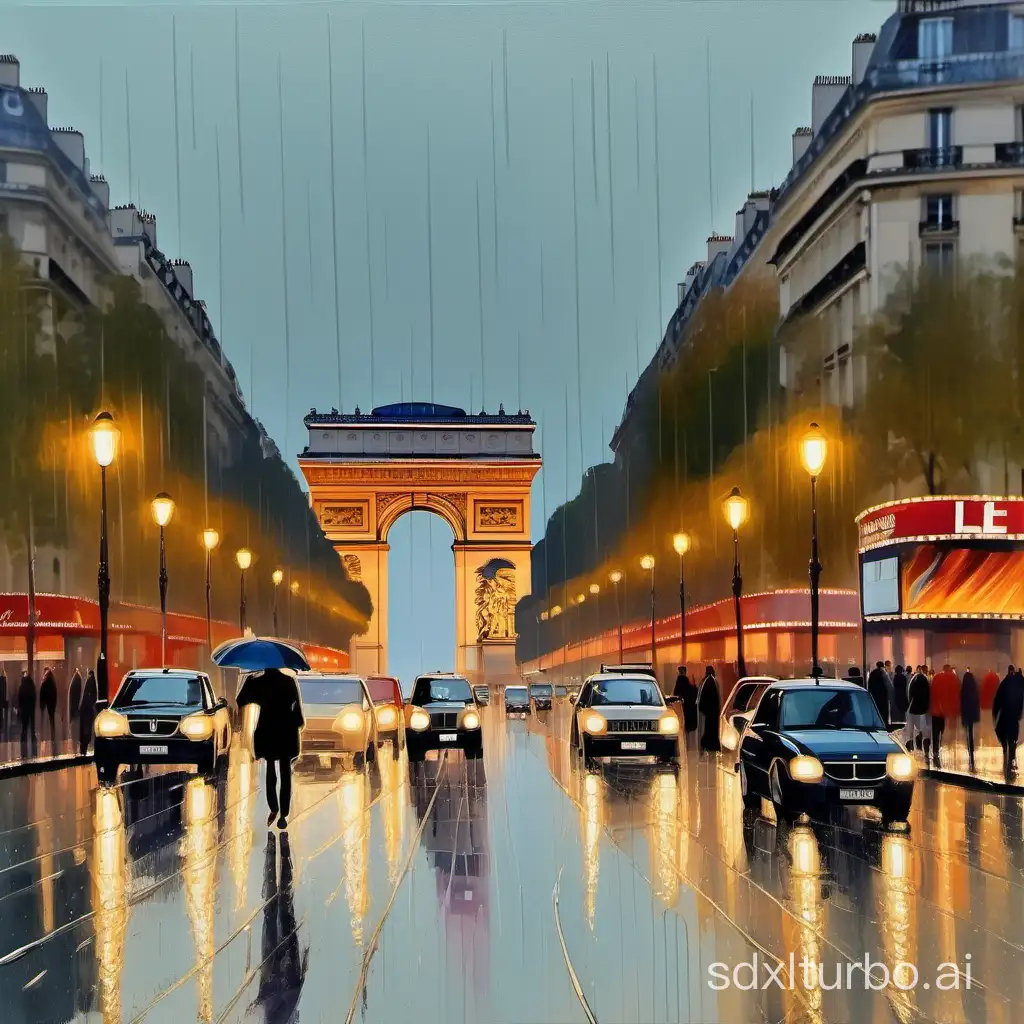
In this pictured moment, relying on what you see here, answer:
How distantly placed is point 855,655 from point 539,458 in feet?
242

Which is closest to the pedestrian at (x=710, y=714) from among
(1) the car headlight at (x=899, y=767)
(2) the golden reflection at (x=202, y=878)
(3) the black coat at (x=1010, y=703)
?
(3) the black coat at (x=1010, y=703)

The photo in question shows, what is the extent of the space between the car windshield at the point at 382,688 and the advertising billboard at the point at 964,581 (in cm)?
1385

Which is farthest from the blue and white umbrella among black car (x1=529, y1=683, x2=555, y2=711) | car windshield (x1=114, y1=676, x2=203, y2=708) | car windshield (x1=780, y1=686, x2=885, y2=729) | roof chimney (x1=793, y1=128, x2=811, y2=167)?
black car (x1=529, y1=683, x2=555, y2=711)

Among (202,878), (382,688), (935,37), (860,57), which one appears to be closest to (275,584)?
(382,688)

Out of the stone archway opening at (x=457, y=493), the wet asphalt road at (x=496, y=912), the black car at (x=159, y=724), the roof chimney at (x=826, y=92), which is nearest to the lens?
the wet asphalt road at (x=496, y=912)

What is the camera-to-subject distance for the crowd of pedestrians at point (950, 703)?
27031 millimetres

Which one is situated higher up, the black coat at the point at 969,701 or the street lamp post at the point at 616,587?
the street lamp post at the point at 616,587

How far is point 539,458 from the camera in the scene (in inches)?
4796

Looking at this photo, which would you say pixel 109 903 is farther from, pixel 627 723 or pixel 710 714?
pixel 710 714

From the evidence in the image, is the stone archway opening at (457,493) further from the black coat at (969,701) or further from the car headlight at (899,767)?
the car headlight at (899,767)

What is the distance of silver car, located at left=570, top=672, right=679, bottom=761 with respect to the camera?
28.6 metres

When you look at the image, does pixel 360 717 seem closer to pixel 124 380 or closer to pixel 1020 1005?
pixel 124 380

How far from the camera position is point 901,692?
115ft

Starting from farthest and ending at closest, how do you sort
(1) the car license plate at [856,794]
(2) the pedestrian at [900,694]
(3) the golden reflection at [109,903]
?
(2) the pedestrian at [900,694]
(1) the car license plate at [856,794]
(3) the golden reflection at [109,903]
